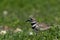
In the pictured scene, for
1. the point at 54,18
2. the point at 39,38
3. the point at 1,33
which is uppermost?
the point at 54,18

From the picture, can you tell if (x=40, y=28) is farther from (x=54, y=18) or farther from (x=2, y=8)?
(x=2, y=8)

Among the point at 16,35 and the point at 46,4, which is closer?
the point at 16,35

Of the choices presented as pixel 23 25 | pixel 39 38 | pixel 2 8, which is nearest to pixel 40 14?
pixel 2 8

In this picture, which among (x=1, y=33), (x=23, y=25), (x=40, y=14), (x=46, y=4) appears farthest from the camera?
(x=46, y=4)

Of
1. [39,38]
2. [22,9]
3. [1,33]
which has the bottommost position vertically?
[39,38]

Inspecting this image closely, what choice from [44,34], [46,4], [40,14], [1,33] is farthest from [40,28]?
[46,4]

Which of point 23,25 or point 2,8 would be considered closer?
point 23,25

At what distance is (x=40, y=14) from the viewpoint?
54.9ft

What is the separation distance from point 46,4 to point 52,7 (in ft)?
1.29

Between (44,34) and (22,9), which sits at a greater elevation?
(22,9)

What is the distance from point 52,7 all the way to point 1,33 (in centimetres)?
677

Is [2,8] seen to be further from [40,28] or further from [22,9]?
[40,28]

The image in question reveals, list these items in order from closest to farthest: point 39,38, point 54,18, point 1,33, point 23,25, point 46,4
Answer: point 39,38, point 1,33, point 23,25, point 54,18, point 46,4

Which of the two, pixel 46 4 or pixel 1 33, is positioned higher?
pixel 46 4
